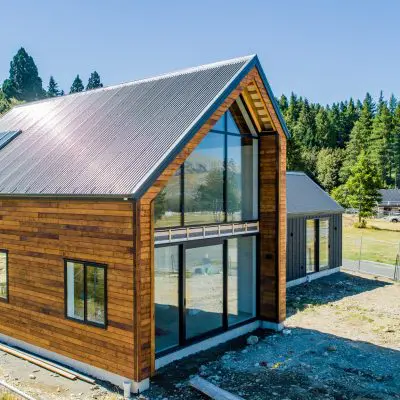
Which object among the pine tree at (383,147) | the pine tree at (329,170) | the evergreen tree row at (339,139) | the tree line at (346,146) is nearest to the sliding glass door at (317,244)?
the tree line at (346,146)

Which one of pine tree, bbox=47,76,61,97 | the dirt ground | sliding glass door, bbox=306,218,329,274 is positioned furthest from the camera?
pine tree, bbox=47,76,61,97

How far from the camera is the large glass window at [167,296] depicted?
9.88 metres

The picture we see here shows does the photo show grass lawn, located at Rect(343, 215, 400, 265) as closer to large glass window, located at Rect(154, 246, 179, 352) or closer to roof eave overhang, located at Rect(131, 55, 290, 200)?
roof eave overhang, located at Rect(131, 55, 290, 200)

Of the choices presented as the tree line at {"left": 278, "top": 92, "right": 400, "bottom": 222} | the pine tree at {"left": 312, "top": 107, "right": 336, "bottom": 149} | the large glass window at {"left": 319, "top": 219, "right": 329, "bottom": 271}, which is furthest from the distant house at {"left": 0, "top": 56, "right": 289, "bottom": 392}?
the pine tree at {"left": 312, "top": 107, "right": 336, "bottom": 149}

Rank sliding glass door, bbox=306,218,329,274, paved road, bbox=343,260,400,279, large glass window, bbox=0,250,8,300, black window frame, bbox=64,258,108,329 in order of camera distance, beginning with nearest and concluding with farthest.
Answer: black window frame, bbox=64,258,108,329 < large glass window, bbox=0,250,8,300 < sliding glass door, bbox=306,218,329,274 < paved road, bbox=343,260,400,279

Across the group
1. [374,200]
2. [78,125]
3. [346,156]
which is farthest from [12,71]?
[78,125]

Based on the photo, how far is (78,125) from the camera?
12.0 metres

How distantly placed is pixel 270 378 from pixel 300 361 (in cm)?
127

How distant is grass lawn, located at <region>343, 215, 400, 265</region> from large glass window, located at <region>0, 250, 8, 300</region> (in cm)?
1822

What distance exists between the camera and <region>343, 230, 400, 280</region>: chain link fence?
2197cm

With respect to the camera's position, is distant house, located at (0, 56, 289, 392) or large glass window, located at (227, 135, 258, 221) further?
large glass window, located at (227, 135, 258, 221)

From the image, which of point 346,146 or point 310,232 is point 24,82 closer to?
point 346,146

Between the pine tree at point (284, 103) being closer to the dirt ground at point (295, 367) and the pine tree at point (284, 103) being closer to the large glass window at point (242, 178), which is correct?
Result: the dirt ground at point (295, 367)

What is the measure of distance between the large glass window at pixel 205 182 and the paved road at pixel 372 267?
13.0 meters
